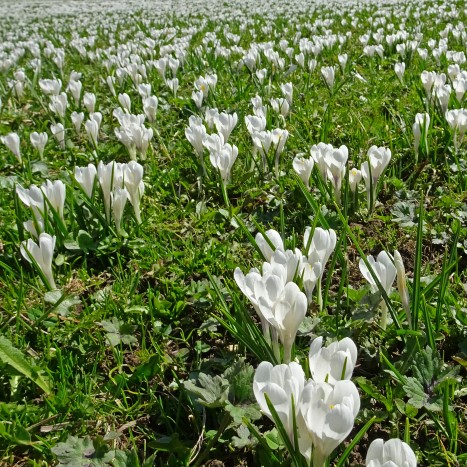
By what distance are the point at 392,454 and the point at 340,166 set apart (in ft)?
4.88

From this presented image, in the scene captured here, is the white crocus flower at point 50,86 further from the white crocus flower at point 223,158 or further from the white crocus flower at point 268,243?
the white crocus flower at point 268,243

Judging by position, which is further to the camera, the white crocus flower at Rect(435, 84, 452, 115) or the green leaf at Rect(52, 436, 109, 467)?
the white crocus flower at Rect(435, 84, 452, 115)

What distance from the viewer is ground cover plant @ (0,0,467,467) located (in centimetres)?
123

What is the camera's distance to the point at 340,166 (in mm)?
2166

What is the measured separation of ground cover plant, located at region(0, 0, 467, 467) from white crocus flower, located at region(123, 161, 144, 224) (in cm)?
1

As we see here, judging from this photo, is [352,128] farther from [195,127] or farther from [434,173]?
[195,127]

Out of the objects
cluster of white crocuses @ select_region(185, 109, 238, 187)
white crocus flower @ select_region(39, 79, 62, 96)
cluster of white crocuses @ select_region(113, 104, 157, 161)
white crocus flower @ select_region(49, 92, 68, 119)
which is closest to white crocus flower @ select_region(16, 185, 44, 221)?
cluster of white crocuses @ select_region(185, 109, 238, 187)

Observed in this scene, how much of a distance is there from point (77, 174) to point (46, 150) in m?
1.52

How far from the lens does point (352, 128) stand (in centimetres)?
338

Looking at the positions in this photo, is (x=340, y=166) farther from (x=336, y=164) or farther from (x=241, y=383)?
(x=241, y=383)

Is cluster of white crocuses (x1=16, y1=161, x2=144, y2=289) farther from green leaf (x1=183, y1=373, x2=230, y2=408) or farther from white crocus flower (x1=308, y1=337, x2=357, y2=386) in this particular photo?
white crocus flower (x1=308, y1=337, x2=357, y2=386)

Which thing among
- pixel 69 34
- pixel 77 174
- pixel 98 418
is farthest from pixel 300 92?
pixel 69 34

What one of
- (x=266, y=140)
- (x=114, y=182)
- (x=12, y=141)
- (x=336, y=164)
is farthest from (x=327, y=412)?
(x=12, y=141)

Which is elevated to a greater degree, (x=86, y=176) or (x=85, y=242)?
(x=86, y=176)
